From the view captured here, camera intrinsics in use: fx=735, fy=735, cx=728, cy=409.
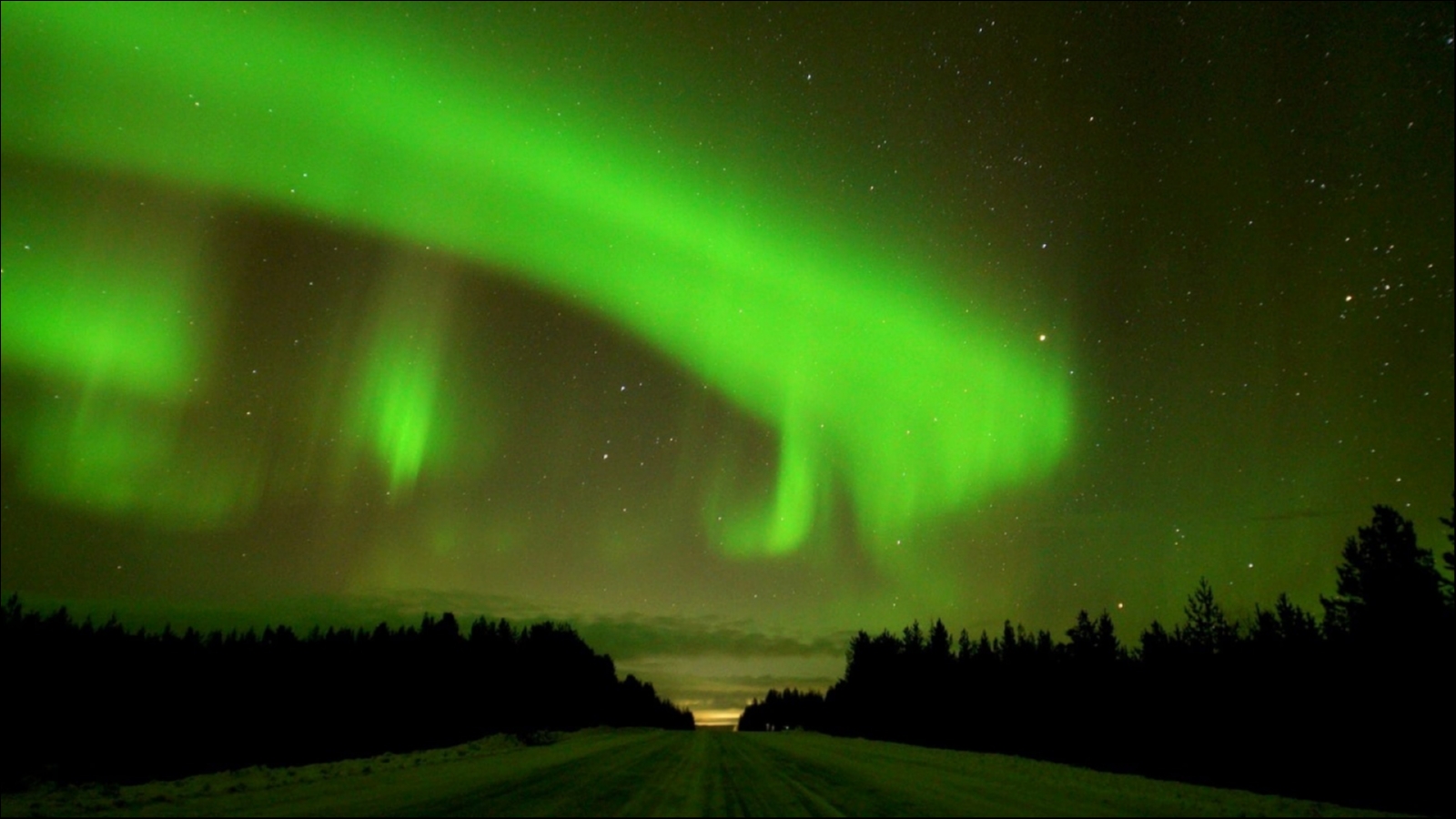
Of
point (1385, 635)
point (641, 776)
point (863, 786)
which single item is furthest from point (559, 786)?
point (1385, 635)

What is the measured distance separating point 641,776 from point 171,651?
102m

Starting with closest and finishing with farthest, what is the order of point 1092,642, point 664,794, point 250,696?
point 664,794 → point 1092,642 → point 250,696

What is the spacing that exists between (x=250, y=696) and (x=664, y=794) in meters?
108

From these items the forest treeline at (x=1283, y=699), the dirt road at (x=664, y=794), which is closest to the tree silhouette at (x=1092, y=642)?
the forest treeline at (x=1283, y=699)

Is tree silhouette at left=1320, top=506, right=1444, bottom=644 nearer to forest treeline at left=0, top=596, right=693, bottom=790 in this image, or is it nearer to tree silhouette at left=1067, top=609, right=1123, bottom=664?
tree silhouette at left=1067, top=609, right=1123, bottom=664

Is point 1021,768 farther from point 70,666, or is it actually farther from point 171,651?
point 171,651

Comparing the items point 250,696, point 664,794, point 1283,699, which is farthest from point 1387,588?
point 250,696

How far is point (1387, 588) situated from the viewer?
2020 inches

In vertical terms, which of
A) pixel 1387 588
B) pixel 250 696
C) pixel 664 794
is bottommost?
pixel 250 696

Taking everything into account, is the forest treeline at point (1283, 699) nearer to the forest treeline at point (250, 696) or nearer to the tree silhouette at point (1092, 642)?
the tree silhouette at point (1092, 642)

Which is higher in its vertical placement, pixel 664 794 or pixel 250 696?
pixel 664 794

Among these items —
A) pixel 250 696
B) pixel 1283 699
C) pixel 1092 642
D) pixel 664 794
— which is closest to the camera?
pixel 664 794

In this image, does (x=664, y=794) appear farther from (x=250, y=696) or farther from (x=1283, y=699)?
(x=250, y=696)

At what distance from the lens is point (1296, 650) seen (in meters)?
49.2
